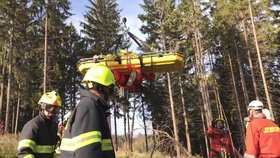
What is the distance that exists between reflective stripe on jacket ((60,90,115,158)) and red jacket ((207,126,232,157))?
7377mm

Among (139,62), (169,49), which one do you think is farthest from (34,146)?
(169,49)

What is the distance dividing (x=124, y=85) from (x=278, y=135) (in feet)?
10.1

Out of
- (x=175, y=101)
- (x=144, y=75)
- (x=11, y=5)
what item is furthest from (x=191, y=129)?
(x=144, y=75)

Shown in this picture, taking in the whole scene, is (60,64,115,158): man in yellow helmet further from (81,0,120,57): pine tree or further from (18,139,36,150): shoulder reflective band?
(81,0,120,57): pine tree

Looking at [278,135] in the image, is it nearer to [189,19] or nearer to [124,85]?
[124,85]

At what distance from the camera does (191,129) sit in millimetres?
37406

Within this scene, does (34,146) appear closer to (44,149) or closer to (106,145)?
(44,149)

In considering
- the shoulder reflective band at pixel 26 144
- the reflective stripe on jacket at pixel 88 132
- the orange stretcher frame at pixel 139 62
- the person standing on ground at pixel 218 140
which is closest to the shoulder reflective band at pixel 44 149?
the shoulder reflective band at pixel 26 144

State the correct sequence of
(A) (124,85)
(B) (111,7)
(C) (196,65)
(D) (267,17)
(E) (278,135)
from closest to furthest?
(E) (278,135) → (A) (124,85) → (D) (267,17) → (C) (196,65) → (B) (111,7)

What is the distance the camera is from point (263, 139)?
20.7ft

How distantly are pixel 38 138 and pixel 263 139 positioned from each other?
3.81 metres

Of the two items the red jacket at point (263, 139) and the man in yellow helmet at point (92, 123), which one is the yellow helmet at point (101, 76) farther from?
the red jacket at point (263, 139)

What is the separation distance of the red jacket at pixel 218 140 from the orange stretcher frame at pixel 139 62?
3298 mm

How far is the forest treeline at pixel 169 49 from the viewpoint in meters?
28.2
